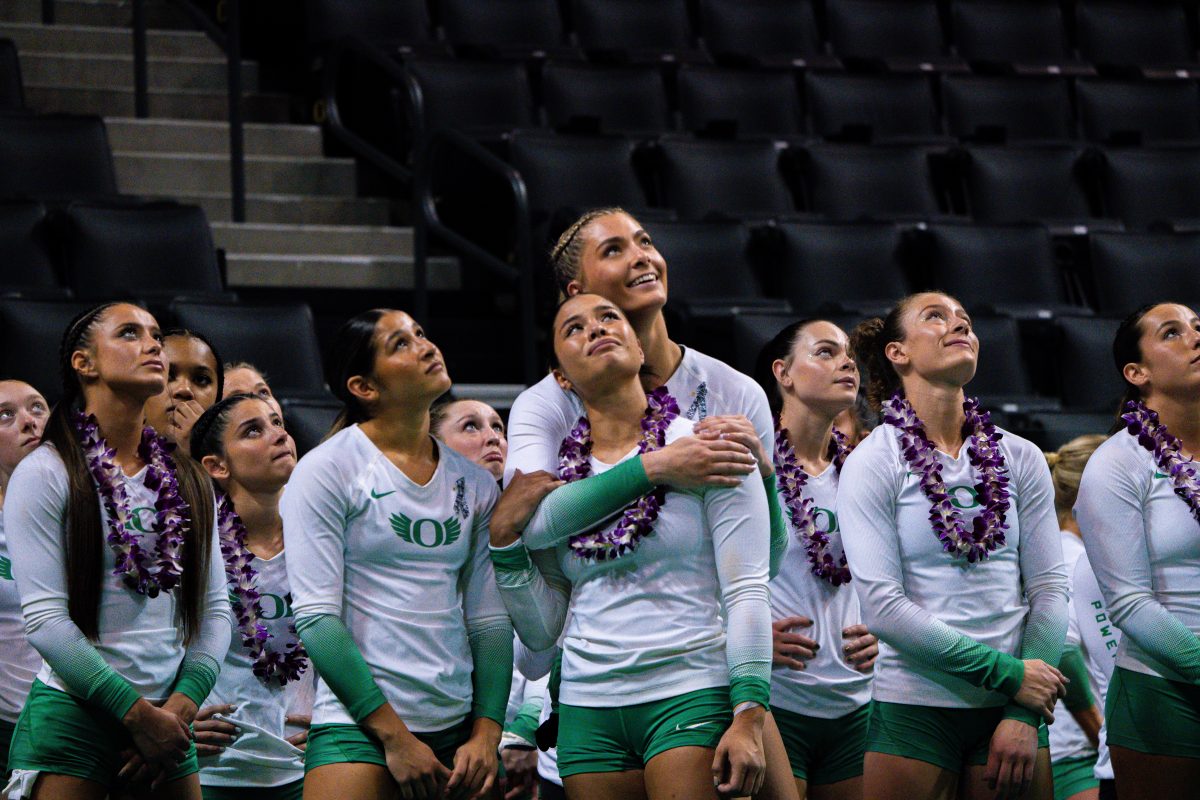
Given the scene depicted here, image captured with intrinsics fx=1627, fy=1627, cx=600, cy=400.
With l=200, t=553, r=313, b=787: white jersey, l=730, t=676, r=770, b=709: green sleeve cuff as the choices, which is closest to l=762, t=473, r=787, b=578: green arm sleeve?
l=730, t=676, r=770, b=709: green sleeve cuff

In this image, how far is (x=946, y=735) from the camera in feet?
9.79

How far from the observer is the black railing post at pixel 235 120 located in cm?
629

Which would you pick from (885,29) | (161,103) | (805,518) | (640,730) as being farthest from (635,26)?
(640,730)

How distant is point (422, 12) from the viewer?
7273 millimetres

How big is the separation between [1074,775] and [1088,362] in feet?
6.25

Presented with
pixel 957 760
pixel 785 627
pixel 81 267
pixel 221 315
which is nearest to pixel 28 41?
pixel 81 267

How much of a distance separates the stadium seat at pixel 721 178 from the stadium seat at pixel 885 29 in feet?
5.61

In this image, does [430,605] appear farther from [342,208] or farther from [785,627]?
[342,208]

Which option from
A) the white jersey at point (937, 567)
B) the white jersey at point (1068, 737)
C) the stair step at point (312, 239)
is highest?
the stair step at point (312, 239)

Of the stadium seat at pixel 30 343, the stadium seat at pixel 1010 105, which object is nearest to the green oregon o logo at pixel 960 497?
the stadium seat at pixel 30 343

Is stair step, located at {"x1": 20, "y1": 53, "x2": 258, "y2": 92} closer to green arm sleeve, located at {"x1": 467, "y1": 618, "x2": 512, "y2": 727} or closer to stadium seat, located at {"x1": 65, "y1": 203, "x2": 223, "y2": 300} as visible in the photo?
stadium seat, located at {"x1": 65, "y1": 203, "x2": 223, "y2": 300}

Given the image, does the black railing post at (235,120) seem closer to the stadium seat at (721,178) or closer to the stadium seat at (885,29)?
the stadium seat at (721,178)

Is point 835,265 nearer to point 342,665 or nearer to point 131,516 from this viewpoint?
point 131,516

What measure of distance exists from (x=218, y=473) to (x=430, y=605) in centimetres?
91
